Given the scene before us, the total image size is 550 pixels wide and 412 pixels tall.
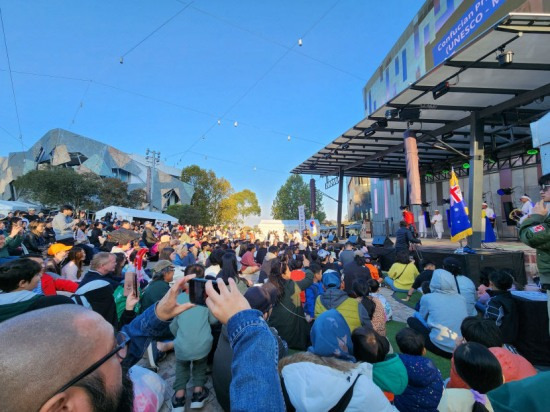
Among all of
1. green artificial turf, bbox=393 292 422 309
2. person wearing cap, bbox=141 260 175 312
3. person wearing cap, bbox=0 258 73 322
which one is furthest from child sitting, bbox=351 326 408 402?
green artificial turf, bbox=393 292 422 309

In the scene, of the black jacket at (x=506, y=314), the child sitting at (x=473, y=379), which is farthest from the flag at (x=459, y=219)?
the child sitting at (x=473, y=379)

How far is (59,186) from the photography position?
1133 inches

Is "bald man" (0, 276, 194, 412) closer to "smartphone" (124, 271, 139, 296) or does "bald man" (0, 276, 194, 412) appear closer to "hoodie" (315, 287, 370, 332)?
"smartphone" (124, 271, 139, 296)

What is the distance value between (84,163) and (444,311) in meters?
53.7

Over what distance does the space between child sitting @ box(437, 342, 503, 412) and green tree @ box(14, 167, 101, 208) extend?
117 feet

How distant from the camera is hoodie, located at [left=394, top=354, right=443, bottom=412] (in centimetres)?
230

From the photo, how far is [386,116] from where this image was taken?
9500mm

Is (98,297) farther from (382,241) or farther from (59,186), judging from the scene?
(59,186)

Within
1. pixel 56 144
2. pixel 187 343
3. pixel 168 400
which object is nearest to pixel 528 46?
pixel 187 343

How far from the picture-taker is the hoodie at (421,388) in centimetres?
230

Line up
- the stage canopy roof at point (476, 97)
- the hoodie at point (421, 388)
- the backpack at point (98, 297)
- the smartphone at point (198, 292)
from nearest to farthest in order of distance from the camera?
the smartphone at point (198, 292), the hoodie at point (421, 388), the backpack at point (98, 297), the stage canopy roof at point (476, 97)

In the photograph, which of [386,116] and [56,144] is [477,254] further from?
[56,144]

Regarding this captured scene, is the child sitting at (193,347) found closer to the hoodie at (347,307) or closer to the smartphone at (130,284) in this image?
the smartphone at (130,284)

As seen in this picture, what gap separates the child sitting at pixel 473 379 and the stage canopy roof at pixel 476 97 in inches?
251
